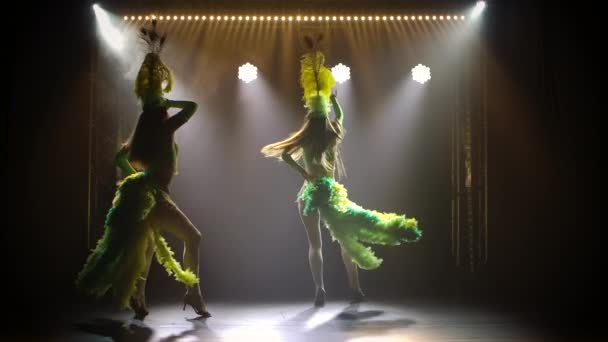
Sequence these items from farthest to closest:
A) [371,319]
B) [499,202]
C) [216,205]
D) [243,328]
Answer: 1. [216,205]
2. [499,202]
3. [371,319]
4. [243,328]

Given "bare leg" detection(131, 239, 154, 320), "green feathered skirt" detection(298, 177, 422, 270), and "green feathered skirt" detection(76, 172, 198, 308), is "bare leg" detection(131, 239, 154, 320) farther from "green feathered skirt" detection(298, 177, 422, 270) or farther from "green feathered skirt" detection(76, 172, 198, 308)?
"green feathered skirt" detection(298, 177, 422, 270)

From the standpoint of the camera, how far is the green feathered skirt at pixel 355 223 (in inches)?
156

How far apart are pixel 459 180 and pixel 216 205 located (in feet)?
8.58

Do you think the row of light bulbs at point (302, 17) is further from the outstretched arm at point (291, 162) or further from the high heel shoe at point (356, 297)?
the high heel shoe at point (356, 297)

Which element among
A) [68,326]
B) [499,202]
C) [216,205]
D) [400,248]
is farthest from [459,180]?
[68,326]

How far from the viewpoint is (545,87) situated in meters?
4.97

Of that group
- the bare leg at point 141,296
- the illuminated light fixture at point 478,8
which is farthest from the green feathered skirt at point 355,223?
the illuminated light fixture at point 478,8

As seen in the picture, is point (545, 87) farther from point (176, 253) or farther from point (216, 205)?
point (176, 253)

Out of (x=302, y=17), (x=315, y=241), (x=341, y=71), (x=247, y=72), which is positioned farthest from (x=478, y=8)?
(x=315, y=241)

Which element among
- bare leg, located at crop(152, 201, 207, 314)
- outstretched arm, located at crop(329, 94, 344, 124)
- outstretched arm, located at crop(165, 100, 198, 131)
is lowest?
bare leg, located at crop(152, 201, 207, 314)

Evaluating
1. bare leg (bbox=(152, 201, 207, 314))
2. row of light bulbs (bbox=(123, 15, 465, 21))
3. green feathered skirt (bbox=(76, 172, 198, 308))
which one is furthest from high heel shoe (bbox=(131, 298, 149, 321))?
row of light bulbs (bbox=(123, 15, 465, 21))

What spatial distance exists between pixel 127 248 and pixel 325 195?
1548mm

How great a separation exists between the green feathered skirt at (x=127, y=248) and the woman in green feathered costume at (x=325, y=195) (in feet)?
3.56

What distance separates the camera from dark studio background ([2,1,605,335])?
15.9 feet
